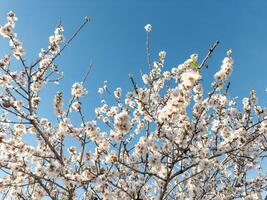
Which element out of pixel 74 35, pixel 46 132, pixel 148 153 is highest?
pixel 74 35

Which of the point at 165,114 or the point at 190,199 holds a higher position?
the point at 165,114

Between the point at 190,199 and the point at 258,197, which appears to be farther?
the point at 258,197

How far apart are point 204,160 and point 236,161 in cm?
337

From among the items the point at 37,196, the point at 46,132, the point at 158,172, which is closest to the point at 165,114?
the point at 158,172

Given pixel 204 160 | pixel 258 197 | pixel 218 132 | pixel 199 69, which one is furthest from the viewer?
pixel 258 197

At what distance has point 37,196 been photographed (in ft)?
27.0

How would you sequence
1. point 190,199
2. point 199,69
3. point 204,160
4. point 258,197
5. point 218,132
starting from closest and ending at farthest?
point 199,69
point 204,160
point 190,199
point 218,132
point 258,197

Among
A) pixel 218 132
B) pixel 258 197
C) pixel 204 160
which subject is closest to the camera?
pixel 204 160

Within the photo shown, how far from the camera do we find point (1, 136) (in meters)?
7.29

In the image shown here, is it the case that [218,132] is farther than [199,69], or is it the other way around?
[218,132]

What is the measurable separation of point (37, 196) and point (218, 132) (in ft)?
13.6

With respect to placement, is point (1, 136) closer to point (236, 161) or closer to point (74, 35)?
point (74, 35)

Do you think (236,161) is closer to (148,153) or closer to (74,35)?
(148,153)

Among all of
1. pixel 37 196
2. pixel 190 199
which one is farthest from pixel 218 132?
pixel 37 196
